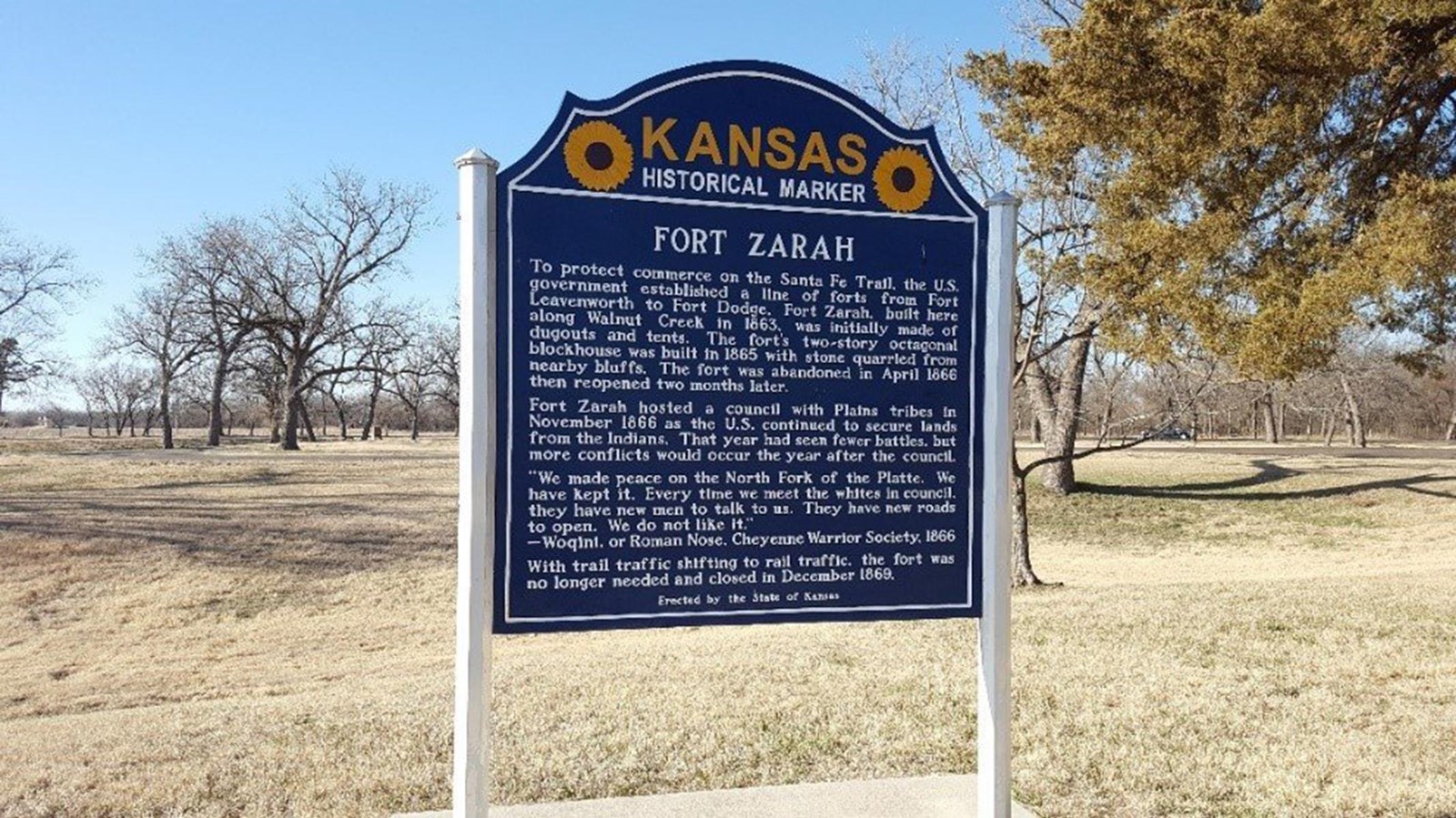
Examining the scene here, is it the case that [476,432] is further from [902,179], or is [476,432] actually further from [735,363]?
[902,179]

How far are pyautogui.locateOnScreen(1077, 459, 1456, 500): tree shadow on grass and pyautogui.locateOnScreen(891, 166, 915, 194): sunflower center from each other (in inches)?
1022

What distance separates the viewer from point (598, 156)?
3.77m

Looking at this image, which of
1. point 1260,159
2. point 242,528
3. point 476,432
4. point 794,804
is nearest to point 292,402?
point 242,528

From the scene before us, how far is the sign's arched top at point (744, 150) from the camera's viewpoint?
3.77 metres

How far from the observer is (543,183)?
3.73 meters

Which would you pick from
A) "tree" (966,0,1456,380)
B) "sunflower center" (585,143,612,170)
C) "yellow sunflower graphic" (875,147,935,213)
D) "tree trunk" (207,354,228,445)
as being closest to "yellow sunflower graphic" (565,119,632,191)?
"sunflower center" (585,143,612,170)

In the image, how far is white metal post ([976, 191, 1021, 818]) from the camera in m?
4.10

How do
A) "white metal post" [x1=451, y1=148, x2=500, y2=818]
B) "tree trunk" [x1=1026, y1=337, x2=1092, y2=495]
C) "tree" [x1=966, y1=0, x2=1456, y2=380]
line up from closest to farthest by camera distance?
"white metal post" [x1=451, y1=148, x2=500, y2=818] < "tree" [x1=966, y1=0, x2=1456, y2=380] < "tree trunk" [x1=1026, y1=337, x2=1092, y2=495]

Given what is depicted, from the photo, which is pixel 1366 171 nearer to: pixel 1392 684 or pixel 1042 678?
pixel 1392 684

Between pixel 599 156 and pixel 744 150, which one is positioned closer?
pixel 599 156

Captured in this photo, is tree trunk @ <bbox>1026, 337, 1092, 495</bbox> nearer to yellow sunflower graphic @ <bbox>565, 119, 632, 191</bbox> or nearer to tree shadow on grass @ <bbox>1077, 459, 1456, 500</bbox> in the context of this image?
tree shadow on grass @ <bbox>1077, 459, 1456, 500</bbox>

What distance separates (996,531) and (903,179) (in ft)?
4.26

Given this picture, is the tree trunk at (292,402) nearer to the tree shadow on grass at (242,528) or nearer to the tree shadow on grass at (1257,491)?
the tree shadow on grass at (242,528)

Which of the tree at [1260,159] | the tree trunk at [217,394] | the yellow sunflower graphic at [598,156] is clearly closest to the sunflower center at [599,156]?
the yellow sunflower graphic at [598,156]
